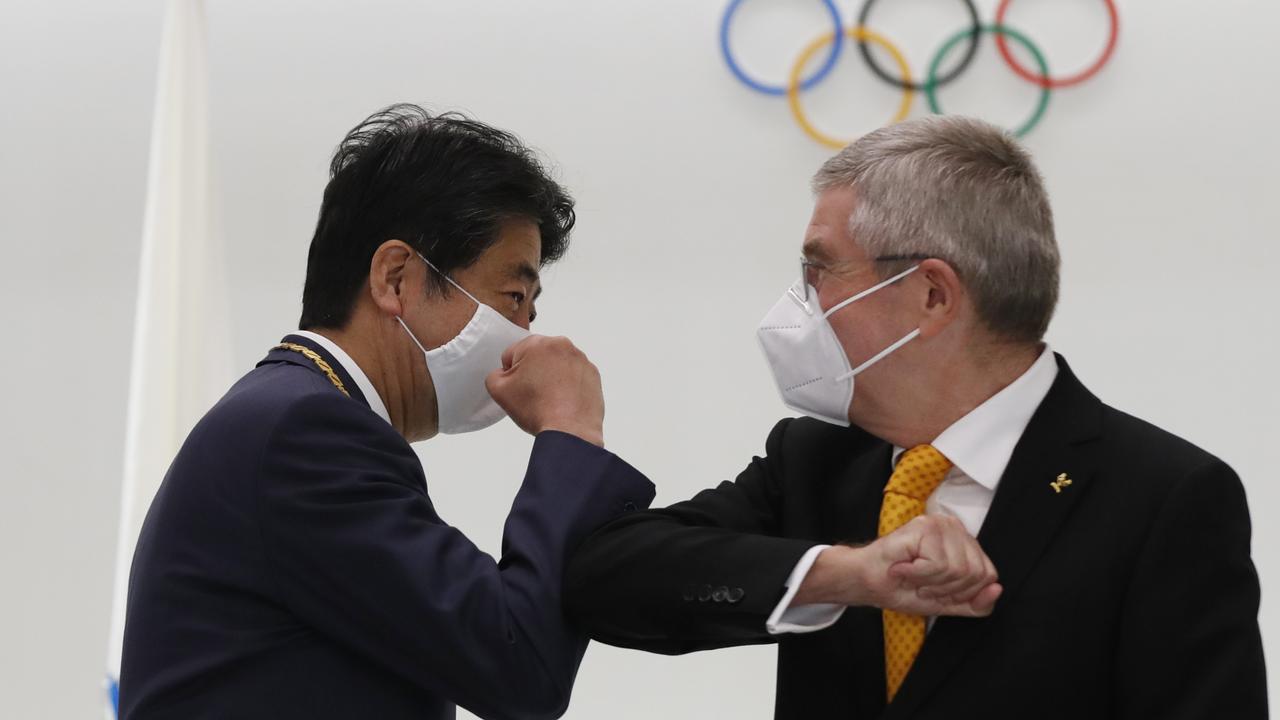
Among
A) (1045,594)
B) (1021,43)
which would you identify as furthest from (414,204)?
(1021,43)

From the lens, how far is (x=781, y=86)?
4.46m

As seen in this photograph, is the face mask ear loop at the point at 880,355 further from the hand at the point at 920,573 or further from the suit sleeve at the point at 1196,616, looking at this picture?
the suit sleeve at the point at 1196,616

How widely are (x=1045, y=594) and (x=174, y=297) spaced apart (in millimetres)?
2616

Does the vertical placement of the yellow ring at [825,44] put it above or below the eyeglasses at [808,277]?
above

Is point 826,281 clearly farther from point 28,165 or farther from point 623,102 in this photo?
point 28,165

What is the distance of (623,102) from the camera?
4559mm

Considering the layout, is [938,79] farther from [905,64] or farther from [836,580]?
[836,580]

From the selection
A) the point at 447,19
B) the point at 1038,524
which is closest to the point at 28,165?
the point at 447,19

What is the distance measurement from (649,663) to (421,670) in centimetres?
293

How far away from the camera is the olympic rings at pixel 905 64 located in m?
4.38

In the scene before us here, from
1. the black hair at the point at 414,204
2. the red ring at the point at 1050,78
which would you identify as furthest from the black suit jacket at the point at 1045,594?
the red ring at the point at 1050,78

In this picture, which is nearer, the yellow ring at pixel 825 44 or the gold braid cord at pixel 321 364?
the gold braid cord at pixel 321 364

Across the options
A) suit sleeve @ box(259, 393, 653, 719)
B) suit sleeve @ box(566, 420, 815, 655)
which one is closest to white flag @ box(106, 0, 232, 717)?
suit sleeve @ box(259, 393, 653, 719)

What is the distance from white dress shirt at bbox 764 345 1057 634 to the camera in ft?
5.65
